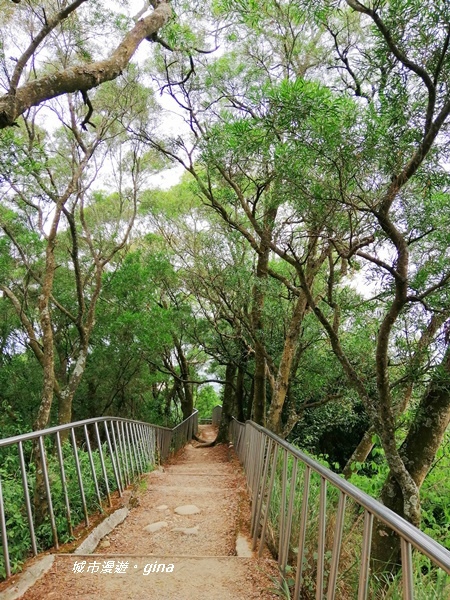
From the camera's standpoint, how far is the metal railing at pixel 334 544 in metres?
1.39

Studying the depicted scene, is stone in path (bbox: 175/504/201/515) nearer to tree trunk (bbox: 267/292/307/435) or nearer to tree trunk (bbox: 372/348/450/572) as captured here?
tree trunk (bbox: 372/348/450/572)

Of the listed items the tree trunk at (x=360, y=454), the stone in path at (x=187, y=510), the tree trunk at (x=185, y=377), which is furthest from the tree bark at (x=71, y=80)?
the tree trunk at (x=185, y=377)

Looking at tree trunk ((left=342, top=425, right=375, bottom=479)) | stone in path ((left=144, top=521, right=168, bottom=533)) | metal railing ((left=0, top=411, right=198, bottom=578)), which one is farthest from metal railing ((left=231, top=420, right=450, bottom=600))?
tree trunk ((left=342, top=425, right=375, bottom=479))

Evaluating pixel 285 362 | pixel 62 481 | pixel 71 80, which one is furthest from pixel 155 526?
pixel 71 80

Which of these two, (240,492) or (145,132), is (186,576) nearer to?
(240,492)

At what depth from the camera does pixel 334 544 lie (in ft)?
6.47

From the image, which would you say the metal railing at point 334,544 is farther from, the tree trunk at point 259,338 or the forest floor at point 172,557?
the tree trunk at point 259,338

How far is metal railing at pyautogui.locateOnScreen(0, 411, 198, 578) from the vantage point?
304 centimetres

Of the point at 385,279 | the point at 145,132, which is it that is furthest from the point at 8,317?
the point at 385,279

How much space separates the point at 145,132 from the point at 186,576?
29.5 ft

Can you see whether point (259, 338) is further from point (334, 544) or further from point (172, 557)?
point (334, 544)

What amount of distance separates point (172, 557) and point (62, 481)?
1.10 m

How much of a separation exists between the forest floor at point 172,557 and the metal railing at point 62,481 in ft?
1.03

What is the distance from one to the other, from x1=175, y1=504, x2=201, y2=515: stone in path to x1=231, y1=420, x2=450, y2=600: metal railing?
117 cm
